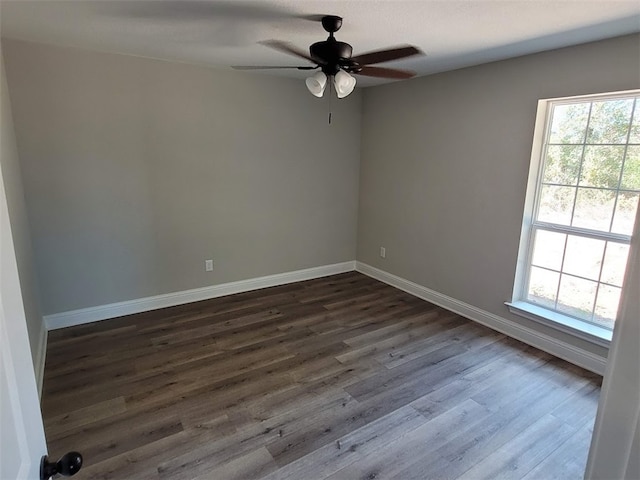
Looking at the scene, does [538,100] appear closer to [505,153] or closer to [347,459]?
[505,153]

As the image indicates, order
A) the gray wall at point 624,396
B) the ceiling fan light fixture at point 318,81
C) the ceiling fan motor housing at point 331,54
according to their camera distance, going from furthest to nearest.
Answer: the ceiling fan light fixture at point 318,81, the ceiling fan motor housing at point 331,54, the gray wall at point 624,396

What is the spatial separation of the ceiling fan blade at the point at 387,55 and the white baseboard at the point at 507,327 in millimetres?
2502

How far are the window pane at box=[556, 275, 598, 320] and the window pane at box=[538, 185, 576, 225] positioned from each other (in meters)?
0.49

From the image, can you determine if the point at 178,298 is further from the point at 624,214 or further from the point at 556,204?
the point at 624,214

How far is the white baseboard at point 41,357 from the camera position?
8.22 feet

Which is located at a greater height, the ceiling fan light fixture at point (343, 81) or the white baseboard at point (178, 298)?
the ceiling fan light fixture at point (343, 81)

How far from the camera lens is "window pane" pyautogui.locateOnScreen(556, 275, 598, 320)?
2895 mm

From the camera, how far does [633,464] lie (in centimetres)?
66

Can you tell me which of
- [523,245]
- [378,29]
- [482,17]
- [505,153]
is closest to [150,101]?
[378,29]

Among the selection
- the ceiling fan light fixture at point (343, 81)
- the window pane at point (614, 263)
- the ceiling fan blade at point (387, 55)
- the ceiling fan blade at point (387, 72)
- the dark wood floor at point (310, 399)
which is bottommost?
the dark wood floor at point (310, 399)

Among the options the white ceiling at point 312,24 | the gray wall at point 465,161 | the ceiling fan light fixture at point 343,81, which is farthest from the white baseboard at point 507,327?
the ceiling fan light fixture at point 343,81

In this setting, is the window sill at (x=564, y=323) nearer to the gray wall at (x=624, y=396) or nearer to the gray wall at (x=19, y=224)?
the gray wall at (x=624, y=396)

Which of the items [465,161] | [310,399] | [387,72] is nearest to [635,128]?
[465,161]

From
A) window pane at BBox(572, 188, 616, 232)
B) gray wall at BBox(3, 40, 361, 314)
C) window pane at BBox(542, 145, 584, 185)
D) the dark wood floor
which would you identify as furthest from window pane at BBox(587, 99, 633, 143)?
gray wall at BBox(3, 40, 361, 314)
